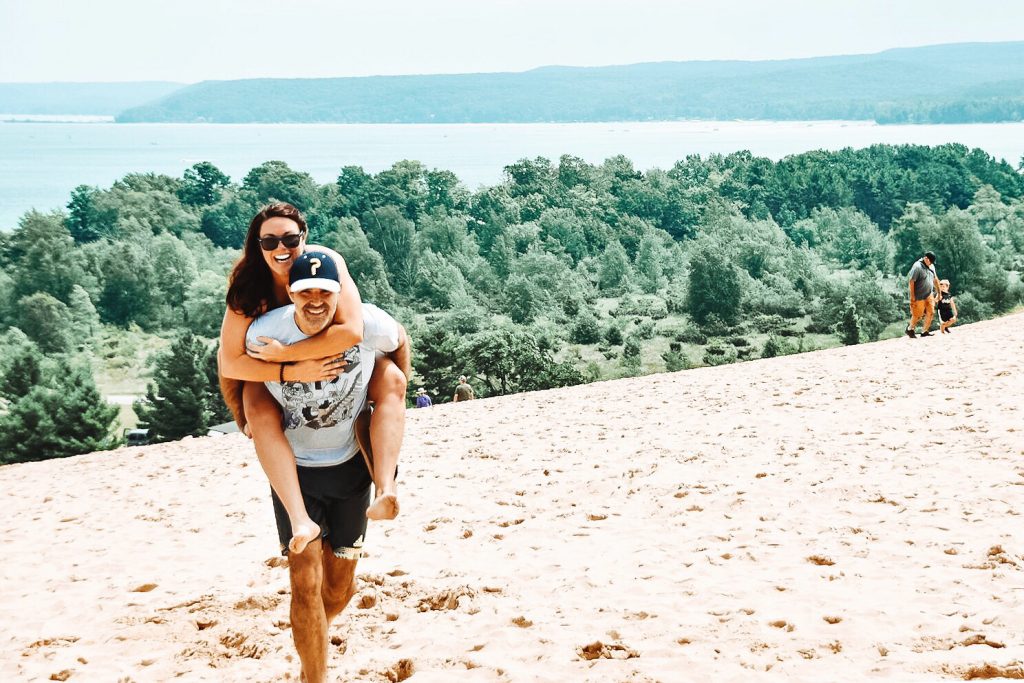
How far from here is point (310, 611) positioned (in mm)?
Answer: 3725

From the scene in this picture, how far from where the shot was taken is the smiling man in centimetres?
338

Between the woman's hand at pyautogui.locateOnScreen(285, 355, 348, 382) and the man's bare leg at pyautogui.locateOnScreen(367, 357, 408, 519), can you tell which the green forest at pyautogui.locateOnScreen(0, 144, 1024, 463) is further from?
the woman's hand at pyautogui.locateOnScreen(285, 355, 348, 382)

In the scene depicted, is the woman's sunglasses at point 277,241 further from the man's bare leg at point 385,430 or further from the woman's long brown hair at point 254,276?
→ the man's bare leg at point 385,430

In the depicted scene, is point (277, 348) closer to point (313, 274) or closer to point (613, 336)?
point (313, 274)

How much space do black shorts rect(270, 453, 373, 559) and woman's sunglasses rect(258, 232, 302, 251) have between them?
0.77 metres

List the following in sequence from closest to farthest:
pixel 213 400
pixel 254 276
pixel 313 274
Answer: pixel 313 274 < pixel 254 276 < pixel 213 400

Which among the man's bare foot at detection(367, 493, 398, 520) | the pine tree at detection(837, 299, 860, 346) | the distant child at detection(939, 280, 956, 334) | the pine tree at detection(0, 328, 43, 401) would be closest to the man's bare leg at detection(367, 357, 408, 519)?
the man's bare foot at detection(367, 493, 398, 520)

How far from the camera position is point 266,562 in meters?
6.29

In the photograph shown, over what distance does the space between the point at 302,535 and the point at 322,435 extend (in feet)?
1.13

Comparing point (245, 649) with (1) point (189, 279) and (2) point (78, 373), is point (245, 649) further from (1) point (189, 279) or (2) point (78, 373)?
(1) point (189, 279)

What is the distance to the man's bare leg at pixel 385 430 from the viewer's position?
3.51 metres

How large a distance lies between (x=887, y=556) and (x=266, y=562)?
3.51m

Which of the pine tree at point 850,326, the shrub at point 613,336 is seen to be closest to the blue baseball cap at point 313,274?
the pine tree at point 850,326

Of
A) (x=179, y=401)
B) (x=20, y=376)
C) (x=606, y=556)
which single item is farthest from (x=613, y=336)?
(x=606, y=556)
